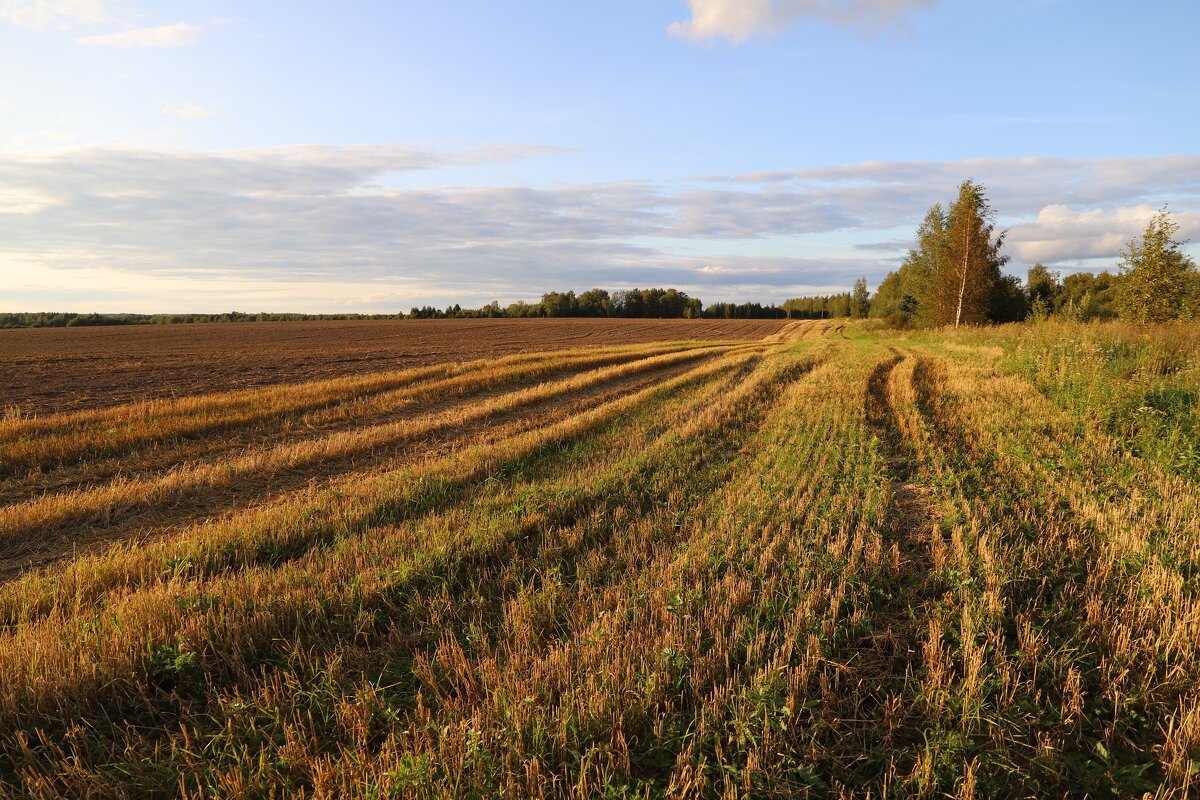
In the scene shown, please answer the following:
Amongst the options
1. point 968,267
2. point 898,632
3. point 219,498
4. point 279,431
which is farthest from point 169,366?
point 968,267

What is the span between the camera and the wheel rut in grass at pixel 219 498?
712cm

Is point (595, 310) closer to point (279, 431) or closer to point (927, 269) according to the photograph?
point (927, 269)

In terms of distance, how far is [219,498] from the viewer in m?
9.05

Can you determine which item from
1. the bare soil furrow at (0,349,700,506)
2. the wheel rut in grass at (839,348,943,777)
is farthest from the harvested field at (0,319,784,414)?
the wheel rut in grass at (839,348,943,777)

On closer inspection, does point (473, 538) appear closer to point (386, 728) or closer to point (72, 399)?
point (386, 728)

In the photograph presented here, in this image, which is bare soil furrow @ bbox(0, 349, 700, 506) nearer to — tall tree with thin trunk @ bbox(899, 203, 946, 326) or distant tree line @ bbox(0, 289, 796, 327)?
tall tree with thin trunk @ bbox(899, 203, 946, 326)

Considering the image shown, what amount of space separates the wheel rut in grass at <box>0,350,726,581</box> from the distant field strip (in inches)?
2.6

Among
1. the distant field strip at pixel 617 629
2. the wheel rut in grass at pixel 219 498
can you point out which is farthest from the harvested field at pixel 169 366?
the distant field strip at pixel 617 629

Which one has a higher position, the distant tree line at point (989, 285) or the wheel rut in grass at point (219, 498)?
the distant tree line at point (989, 285)

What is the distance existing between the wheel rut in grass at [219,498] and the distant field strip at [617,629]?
67mm

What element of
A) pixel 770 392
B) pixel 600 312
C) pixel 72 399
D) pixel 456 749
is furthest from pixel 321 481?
pixel 600 312

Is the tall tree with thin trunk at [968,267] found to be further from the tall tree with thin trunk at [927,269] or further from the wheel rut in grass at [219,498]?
the wheel rut in grass at [219,498]

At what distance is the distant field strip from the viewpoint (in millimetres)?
3258

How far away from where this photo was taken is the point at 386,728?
3654 millimetres
